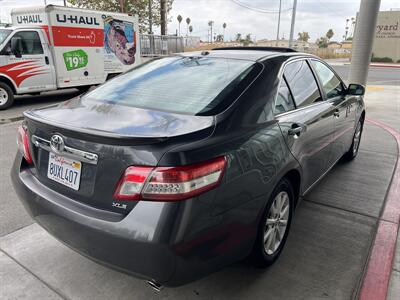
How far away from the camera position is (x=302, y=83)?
3092mm

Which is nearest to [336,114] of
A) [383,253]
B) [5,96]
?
[383,253]

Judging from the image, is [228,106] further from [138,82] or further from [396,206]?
[396,206]

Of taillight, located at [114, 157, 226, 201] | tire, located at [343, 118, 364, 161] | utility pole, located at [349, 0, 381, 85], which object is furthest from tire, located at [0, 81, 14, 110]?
utility pole, located at [349, 0, 381, 85]

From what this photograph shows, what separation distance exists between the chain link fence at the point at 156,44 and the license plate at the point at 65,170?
878 inches

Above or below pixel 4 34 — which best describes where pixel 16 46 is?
below

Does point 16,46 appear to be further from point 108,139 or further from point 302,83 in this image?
point 108,139

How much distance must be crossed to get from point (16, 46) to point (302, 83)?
8.37 m

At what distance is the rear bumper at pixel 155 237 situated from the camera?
1702 mm

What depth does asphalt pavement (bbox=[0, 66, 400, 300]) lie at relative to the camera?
234cm

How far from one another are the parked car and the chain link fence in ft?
71.0

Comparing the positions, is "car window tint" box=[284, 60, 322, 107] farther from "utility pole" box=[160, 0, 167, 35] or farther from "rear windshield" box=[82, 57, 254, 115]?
"utility pole" box=[160, 0, 167, 35]

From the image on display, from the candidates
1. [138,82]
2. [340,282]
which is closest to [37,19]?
[138,82]

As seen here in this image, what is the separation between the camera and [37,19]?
9641mm

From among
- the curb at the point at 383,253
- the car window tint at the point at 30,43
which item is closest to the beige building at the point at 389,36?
the car window tint at the point at 30,43
